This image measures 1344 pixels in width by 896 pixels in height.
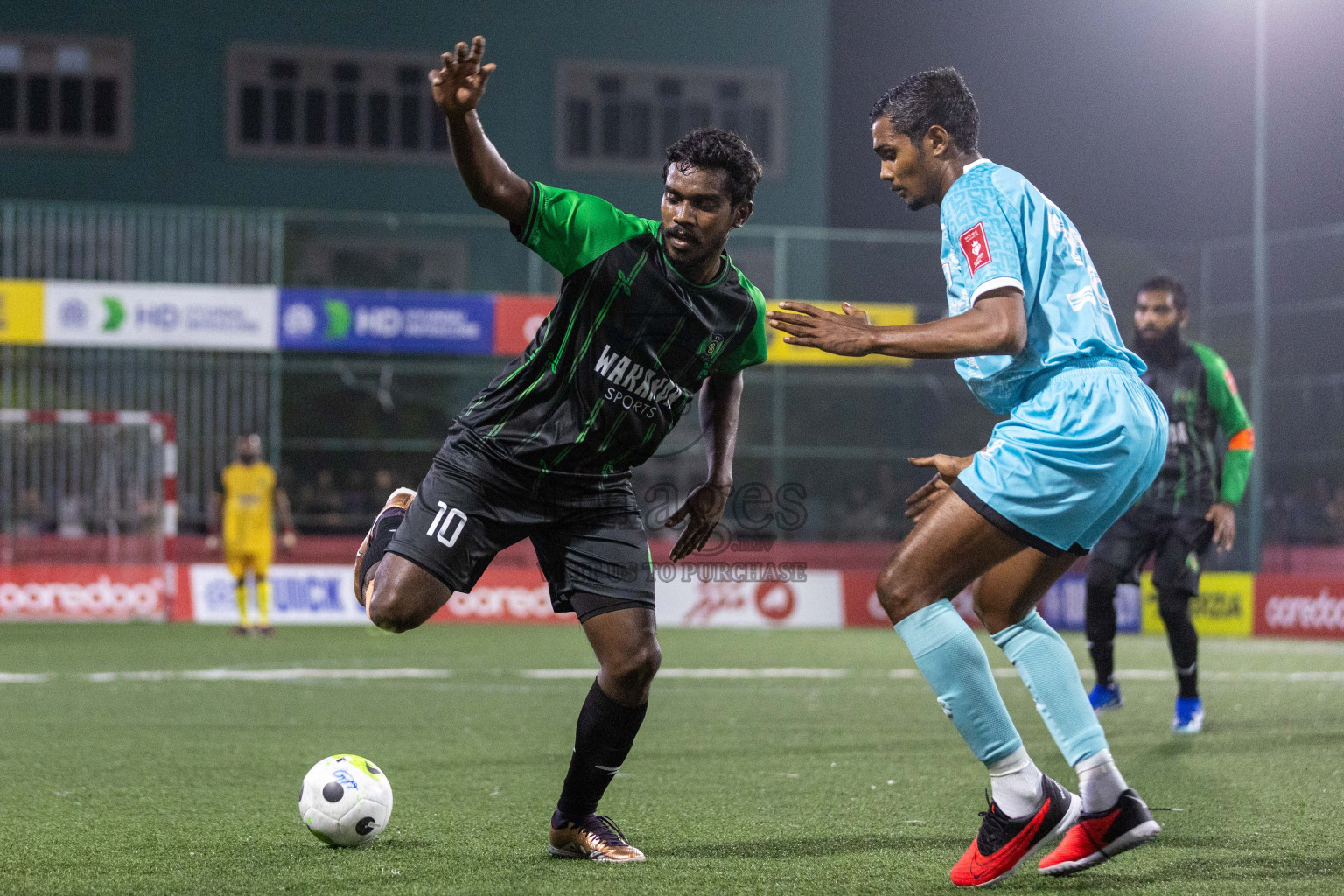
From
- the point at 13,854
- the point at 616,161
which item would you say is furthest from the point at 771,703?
the point at 616,161

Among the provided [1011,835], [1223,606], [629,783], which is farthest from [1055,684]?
[1223,606]

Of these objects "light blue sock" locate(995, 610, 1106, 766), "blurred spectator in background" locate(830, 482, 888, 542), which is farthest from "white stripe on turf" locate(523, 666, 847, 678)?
"blurred spectator in background" locate(830, 482, 888, 542)

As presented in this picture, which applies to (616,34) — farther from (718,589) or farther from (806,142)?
(718,589)

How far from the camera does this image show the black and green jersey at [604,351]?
444 cm

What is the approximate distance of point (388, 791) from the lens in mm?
4672

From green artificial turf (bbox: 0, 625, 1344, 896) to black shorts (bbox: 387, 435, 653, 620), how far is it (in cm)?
84

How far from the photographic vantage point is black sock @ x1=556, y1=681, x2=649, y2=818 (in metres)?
4.51

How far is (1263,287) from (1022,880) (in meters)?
16.2

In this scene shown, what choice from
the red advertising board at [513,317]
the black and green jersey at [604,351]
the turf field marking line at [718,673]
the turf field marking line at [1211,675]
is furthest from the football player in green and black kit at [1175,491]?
the red advertising board at [513,317]

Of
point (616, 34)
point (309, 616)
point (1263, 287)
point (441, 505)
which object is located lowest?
point (309, 616)

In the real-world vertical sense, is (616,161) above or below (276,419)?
above

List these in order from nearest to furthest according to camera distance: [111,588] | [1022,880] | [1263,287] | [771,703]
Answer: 1. [1022,880]
2. [771,703]
3. [111,588]
4. [1263,287]

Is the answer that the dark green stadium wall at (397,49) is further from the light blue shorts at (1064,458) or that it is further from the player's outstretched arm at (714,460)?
the light blue shorts at (1064,458)

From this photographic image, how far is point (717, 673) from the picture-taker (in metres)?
11.5
